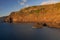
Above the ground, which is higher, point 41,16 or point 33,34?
point 41,16

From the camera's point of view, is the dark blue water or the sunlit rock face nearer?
the dark blue water

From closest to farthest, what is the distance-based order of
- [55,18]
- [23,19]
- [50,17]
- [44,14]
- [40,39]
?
1. [40,39]
2. [55,18]
3. [50,17]
4. [44,14]
5. [23,19]

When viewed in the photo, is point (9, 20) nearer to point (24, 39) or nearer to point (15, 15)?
point (15, 15)

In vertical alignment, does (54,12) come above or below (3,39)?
above

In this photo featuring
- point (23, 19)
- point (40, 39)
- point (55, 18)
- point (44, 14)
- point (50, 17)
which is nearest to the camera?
point (40, 39)

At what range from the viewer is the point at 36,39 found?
171 feet

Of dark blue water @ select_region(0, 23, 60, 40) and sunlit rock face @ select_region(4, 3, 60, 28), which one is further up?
sunlit rock face @ select_region(4, 3, 60, 28)

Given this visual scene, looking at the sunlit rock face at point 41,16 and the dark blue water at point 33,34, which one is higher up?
the sunlit rock face at point 41,16

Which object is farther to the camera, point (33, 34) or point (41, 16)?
point (41, 16)

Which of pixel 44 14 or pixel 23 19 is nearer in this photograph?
pixel 44 14

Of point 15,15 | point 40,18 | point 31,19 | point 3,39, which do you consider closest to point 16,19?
point 15,15

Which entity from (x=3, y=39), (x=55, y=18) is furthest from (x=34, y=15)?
(x=3, y=39)

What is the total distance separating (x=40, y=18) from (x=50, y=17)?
17.3m

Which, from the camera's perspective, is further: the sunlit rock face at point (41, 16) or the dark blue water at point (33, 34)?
the sunlit rock face at point (41, 16)
